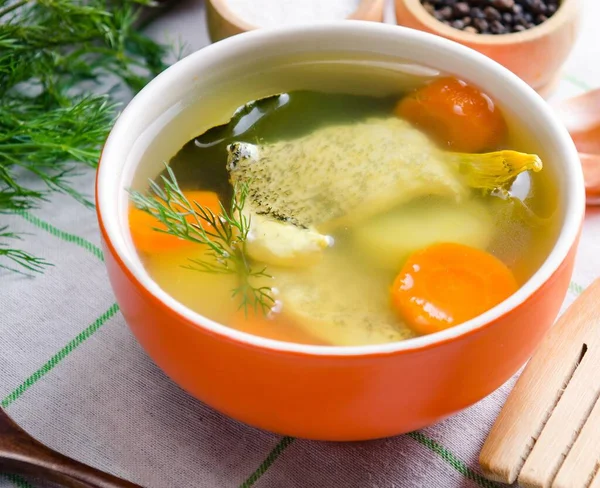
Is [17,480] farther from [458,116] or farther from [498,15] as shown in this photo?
[498,15]

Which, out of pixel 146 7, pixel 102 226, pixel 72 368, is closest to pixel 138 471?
pixel 72 368

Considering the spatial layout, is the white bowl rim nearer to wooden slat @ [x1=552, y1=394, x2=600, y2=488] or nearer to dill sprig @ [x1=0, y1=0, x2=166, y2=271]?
wooden slat @ [x1=552, y1=394, x2=600, y2=488]

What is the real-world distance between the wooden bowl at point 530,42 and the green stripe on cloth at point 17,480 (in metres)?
0.93

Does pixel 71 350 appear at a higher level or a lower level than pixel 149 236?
lower

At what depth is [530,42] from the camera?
50.9 inches

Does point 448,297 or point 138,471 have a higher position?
point 448,297

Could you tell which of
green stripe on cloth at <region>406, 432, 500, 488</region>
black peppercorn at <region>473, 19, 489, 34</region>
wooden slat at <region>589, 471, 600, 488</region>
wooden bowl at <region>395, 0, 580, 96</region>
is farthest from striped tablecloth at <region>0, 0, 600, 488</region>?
black peppercorn at <region>473, 19, 489, 34</region>

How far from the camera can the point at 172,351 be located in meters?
0.76

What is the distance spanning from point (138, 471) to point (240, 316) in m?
0.23

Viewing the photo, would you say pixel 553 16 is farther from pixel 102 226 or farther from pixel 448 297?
pixel 102 226

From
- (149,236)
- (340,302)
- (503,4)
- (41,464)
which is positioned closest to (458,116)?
(340,302)

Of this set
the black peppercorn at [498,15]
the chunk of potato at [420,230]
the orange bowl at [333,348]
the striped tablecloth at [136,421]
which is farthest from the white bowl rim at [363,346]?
the black peppercorn at [498,15]

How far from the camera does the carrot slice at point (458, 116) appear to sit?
38.2 inches

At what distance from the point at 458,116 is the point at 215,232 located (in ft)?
1.15
